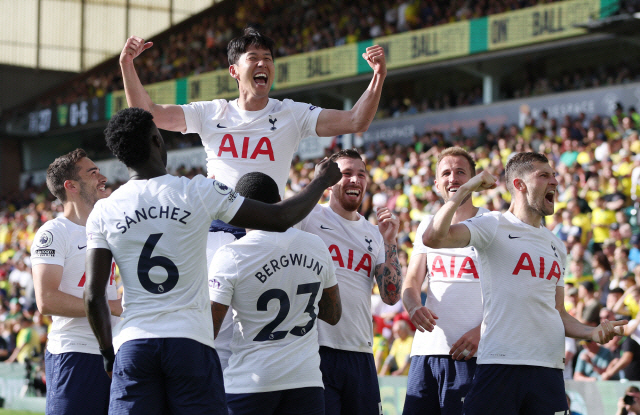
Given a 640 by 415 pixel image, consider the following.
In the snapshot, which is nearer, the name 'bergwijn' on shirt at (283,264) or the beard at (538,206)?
the name 'bergwijn' on shirt at (283,264)

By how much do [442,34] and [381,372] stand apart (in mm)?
14987

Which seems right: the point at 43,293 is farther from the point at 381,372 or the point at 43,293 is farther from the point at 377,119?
the point at 377,119

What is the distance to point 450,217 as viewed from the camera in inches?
167

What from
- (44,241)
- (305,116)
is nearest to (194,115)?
(305,116)

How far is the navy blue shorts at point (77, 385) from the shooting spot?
505 cm

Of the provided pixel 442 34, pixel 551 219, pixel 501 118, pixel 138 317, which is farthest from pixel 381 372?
pixel 442 34

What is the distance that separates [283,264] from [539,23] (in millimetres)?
19017

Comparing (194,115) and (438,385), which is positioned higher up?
(194,115)

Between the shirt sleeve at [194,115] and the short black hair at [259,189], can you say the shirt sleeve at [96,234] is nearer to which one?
the short black hair at [259,189]

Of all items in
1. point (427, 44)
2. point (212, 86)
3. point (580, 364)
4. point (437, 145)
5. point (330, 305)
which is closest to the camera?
point (330, 305)

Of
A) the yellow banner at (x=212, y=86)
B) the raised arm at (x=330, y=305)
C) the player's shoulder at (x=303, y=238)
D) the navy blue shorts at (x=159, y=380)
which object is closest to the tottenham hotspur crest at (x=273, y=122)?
the player's shoulder at (x=303, y=238)

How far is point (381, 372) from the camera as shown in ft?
35.1

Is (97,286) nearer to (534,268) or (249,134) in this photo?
(249,134)

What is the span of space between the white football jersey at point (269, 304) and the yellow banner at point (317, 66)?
71.2 feet
